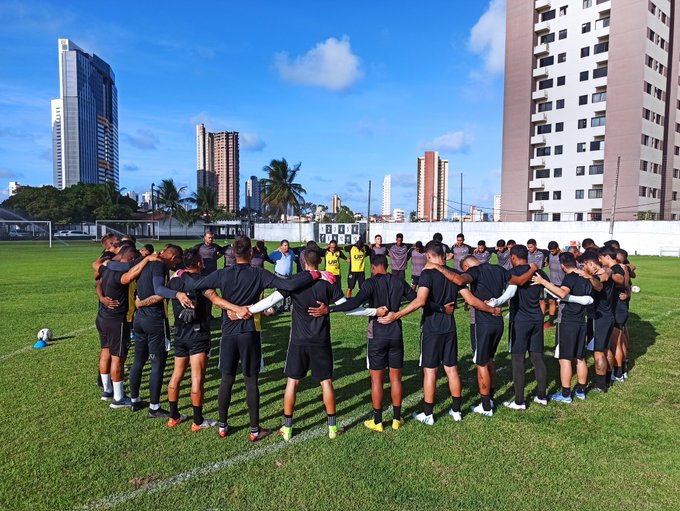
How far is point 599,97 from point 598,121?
2.66 meters

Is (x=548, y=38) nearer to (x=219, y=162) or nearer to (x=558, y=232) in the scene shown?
(x=558, y=232)

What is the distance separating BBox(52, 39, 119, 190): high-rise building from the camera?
5108 inches

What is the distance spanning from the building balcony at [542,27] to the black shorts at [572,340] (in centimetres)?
5927

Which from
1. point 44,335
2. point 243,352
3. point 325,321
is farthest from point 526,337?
point 44,335

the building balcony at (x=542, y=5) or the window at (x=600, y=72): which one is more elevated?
the building balcony at (x=542, y=5)

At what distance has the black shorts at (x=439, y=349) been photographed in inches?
206

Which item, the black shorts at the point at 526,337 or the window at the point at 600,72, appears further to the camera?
the window at the point at 600,72

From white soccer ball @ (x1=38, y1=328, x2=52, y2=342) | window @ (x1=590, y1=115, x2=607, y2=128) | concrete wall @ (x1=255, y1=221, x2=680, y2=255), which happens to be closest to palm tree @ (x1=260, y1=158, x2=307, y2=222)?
concrete wall @ (x1=255, y1=221, x2=680, y2=255)

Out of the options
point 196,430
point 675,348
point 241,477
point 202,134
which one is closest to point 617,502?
point 241,477

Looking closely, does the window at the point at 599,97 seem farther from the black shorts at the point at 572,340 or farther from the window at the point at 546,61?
the black shorts at the point at 572,340

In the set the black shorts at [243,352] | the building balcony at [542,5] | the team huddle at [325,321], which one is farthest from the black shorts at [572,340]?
the building balcony at [542,5]

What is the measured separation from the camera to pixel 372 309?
484 cm

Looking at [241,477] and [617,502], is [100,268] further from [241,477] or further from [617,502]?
[617,502]

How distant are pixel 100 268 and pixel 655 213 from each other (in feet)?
190
